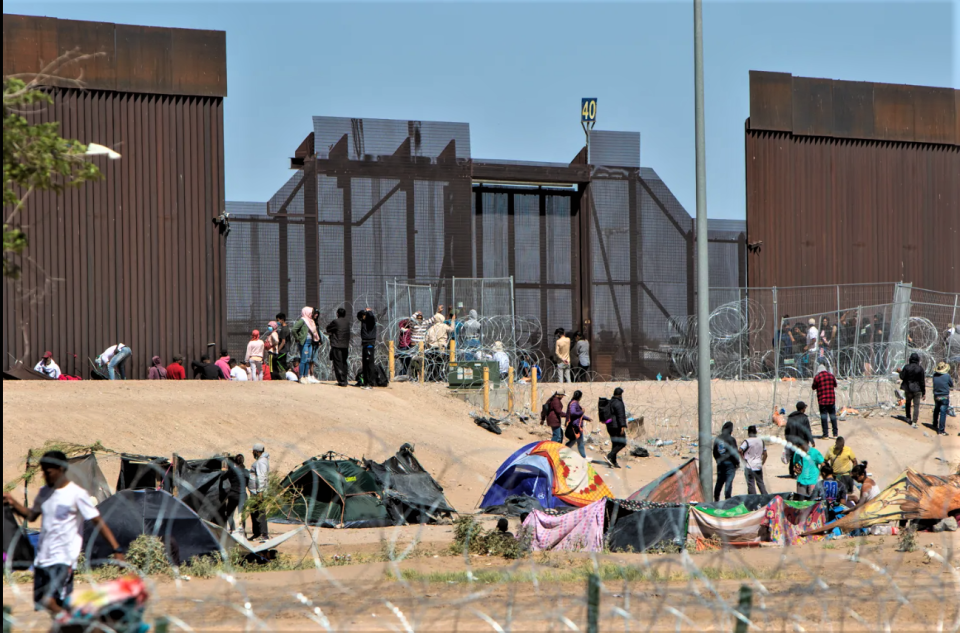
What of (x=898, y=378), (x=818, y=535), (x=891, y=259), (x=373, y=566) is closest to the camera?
(x=373, y=566)

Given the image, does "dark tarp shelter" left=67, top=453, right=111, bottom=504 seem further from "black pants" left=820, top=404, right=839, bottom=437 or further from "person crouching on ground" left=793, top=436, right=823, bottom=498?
"black pants" left=820, top=404, right=839, bottom=437

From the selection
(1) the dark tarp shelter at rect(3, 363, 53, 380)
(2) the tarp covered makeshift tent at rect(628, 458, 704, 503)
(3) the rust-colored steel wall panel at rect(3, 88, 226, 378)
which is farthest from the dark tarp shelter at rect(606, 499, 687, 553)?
(3) the rust-colored steel wall panel at rect(3, 88, 226, 378)

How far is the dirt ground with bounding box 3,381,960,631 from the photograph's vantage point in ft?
25.9

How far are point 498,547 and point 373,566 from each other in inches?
57.1

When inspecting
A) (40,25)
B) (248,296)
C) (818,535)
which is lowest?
(818,535)

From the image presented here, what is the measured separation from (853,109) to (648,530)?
2026 cm

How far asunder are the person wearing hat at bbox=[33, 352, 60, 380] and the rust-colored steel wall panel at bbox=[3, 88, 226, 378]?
457 millimetres

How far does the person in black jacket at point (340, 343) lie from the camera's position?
19344 mm

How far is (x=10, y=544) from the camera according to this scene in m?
8.99

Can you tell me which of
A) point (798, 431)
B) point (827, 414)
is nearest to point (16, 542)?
point (798, 431)

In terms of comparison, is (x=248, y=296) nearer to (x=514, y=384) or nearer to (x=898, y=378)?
(x=514, y=384)

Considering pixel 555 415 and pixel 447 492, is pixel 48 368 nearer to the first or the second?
pixel 447 492

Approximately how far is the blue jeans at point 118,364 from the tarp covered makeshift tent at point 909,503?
1368 cm

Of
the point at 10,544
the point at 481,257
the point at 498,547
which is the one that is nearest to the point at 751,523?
the point at 498,547
